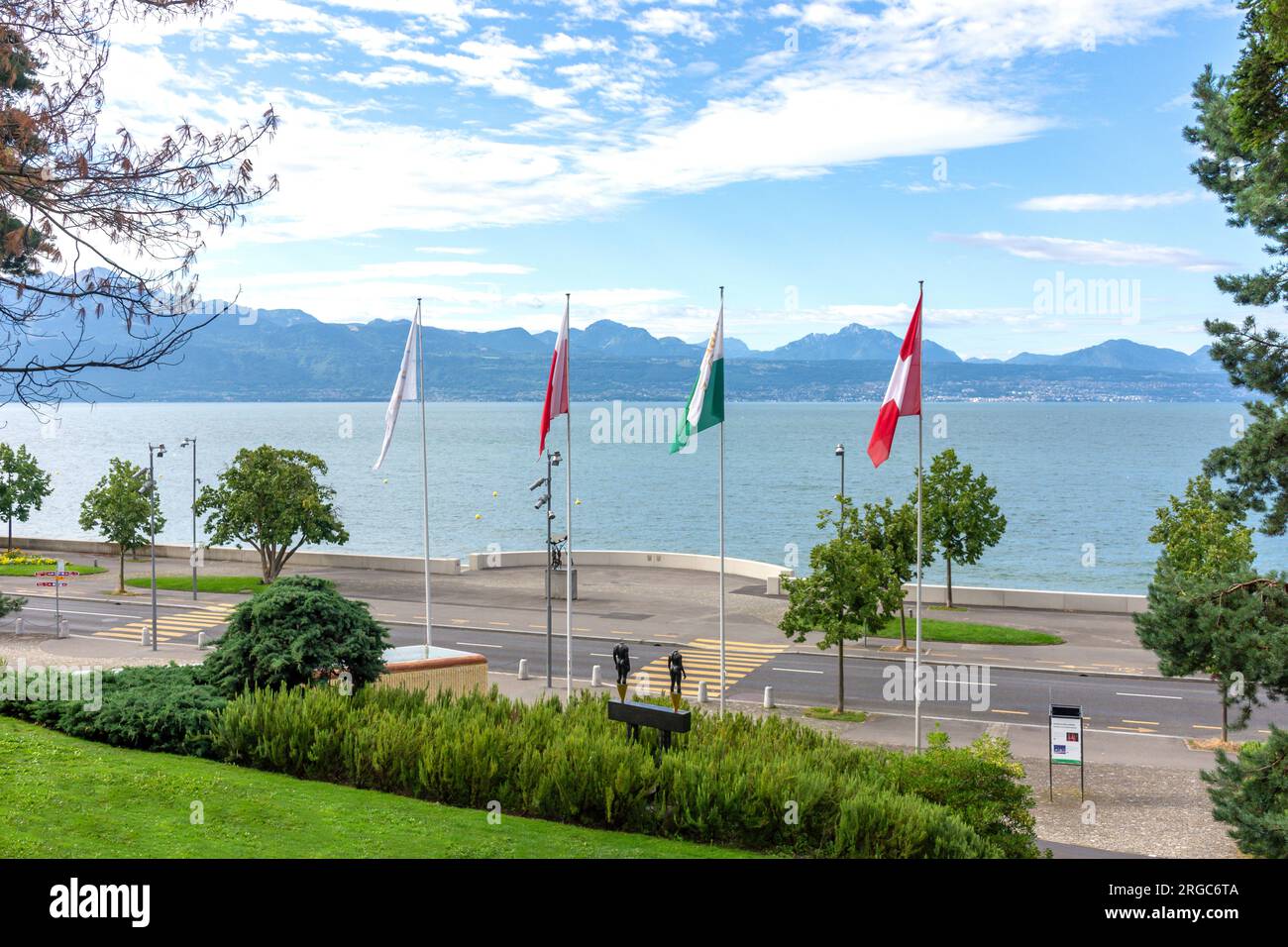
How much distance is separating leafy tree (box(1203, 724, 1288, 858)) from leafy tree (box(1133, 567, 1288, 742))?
2.10 ft

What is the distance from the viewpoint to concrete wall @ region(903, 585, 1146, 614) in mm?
42375

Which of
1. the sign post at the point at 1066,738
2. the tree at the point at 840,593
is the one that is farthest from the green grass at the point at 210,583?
the sign post at the point at 1066,738

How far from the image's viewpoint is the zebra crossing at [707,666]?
31400mm

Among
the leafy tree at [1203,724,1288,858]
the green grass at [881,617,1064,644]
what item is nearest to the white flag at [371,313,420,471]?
the green grass at [881,617,1064,644]

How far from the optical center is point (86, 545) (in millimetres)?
63062

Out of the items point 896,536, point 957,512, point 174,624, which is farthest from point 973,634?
point 174,624

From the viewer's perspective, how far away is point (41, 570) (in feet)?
178

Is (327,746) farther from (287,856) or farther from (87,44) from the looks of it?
(87,44)

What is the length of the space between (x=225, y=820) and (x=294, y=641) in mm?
6087

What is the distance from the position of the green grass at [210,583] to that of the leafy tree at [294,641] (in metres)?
29.9

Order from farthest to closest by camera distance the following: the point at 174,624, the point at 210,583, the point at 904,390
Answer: the point at 210,583, the point at 174,624, the point at 904,390

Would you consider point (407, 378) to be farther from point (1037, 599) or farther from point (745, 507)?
point (745, 507)
